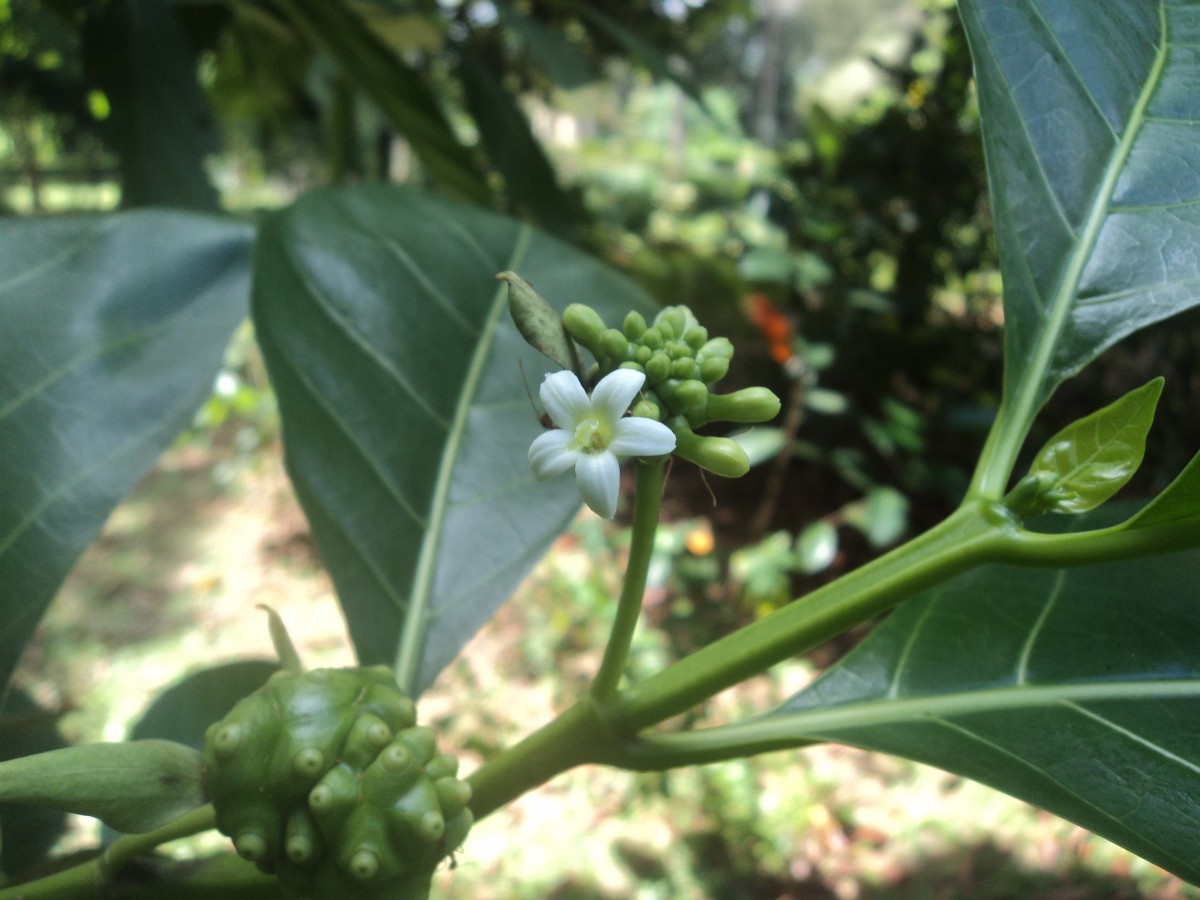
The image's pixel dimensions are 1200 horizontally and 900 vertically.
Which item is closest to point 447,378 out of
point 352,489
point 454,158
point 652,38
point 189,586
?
point 352,489

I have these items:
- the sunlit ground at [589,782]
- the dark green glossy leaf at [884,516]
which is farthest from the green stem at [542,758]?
the dark green glossy leaf at [884,516]

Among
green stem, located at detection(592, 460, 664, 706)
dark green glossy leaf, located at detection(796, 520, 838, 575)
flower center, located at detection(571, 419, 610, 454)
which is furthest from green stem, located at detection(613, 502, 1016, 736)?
dark green glossy leaf, located at detection(796, 520, 838, 575)

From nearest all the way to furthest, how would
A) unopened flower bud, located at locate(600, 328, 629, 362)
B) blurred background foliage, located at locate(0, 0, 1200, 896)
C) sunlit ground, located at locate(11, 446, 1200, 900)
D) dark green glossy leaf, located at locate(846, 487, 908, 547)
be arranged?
unopened flower bud, located at locate(600, 328, 629, 362), blurred background foliage, located at locate(0, 0, 1200, 896), sunlit ground, located at locate(11, 446, 1200, 900), dark green glossy leaf, located at locate(846, 487, 908, 547)

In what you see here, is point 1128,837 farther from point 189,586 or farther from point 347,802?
point 189,586

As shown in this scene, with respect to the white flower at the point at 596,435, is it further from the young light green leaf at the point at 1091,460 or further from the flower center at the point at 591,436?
the young light green leaf at the point at 1091,460

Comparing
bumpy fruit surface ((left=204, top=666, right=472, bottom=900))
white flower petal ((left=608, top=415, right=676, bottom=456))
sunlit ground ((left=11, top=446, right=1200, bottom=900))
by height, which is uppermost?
white flower petal ((left=608, top=415, right=676, bottom=456))

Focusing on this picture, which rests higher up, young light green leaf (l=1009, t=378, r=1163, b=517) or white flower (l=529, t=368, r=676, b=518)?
white flower (l=529, t=368, r=676, b=518)

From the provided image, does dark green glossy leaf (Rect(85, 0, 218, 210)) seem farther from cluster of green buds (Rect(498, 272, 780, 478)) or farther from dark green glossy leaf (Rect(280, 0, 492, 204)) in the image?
cluster of green buds (Rect(498, 272, 780, 478))

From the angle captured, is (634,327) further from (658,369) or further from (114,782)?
(114,782)

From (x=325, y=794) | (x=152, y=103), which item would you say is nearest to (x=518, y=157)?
(x=152, y=103)
